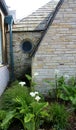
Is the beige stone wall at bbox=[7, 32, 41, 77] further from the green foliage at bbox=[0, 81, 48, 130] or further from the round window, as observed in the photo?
the green foliage at bbox=[0, 81, 48, 130]

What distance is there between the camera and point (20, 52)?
13.0 meters

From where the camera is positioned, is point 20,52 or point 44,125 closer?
point 44,125

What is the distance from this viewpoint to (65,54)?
9422 millimetres

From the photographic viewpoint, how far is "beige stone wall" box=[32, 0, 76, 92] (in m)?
9.25

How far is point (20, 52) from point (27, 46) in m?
0.43

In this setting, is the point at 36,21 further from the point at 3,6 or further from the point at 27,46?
the point at 3,6

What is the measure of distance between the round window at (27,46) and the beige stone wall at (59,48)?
3527 millimetres

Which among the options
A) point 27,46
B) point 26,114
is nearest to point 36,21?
point 27,46

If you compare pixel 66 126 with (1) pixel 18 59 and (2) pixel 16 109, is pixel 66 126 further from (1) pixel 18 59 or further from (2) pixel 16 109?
(1) pixel 18 59

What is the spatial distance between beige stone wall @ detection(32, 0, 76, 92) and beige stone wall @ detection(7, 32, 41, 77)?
3.52m

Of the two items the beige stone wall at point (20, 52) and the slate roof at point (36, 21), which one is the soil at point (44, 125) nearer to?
the beige stone wall at point (20, 52)

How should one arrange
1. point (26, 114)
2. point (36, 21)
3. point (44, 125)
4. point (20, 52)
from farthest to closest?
point (36, 21) < point (20, 52) < point (44, 125) < point (26, 114)

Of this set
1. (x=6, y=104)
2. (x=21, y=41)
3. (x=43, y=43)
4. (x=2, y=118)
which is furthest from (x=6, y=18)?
(x=2, y=118)

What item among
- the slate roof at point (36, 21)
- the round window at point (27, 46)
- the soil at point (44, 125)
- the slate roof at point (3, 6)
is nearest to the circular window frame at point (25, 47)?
the round window at point (27, 46)
